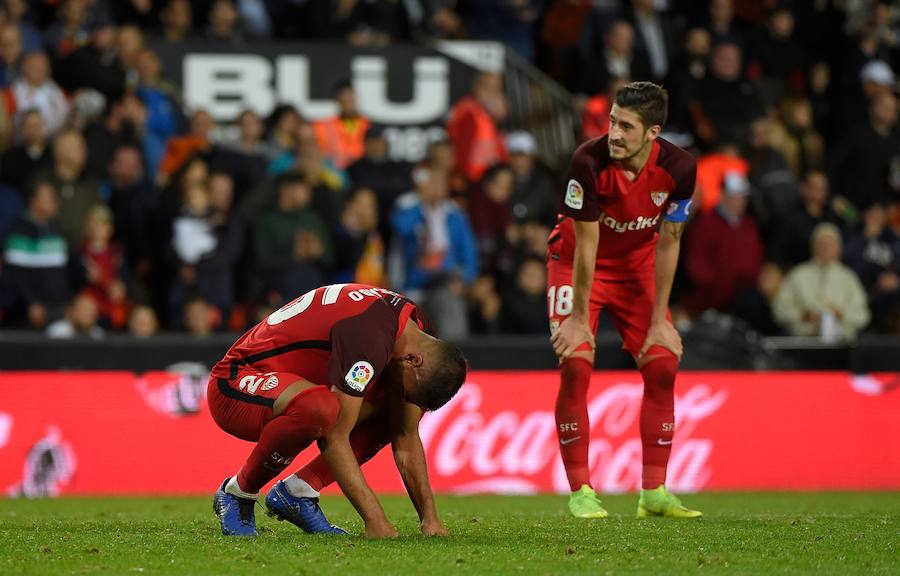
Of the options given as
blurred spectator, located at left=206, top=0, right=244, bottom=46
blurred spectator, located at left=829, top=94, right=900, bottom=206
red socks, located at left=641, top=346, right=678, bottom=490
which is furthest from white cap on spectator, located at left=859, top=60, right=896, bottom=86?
red socks, located at left=641, top=346, right=678, bottom=490

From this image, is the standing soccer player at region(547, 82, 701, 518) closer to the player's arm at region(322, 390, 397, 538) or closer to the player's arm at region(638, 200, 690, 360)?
the player's arm at region(638, 200, 690, 360)

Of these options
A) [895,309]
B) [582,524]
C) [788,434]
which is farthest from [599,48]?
[582,524]

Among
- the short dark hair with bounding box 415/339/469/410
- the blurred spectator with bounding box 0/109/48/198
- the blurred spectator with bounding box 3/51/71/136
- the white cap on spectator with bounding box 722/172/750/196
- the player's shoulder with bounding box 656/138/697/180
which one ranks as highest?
the blurred spectator with bounding box 3/51/71/136

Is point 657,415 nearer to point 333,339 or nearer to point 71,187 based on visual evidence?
point 333,339

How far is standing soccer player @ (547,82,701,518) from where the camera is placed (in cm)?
895

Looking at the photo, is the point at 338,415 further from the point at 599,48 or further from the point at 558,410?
the point at 599,48

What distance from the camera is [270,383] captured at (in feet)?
25.2

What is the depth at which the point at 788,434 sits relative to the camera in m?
14.3

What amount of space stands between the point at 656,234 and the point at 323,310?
8.82 feet

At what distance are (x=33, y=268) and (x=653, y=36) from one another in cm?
851

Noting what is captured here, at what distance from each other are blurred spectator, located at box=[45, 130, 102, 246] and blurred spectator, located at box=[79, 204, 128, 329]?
0.10 metres

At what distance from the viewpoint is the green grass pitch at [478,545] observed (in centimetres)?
672

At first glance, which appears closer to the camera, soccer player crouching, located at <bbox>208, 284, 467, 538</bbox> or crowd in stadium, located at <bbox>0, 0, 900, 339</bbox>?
soccer player crouching, located at <bbox>208, 284, 467, 538</bbox>

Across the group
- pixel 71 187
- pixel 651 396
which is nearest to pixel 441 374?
pixel 651 396
